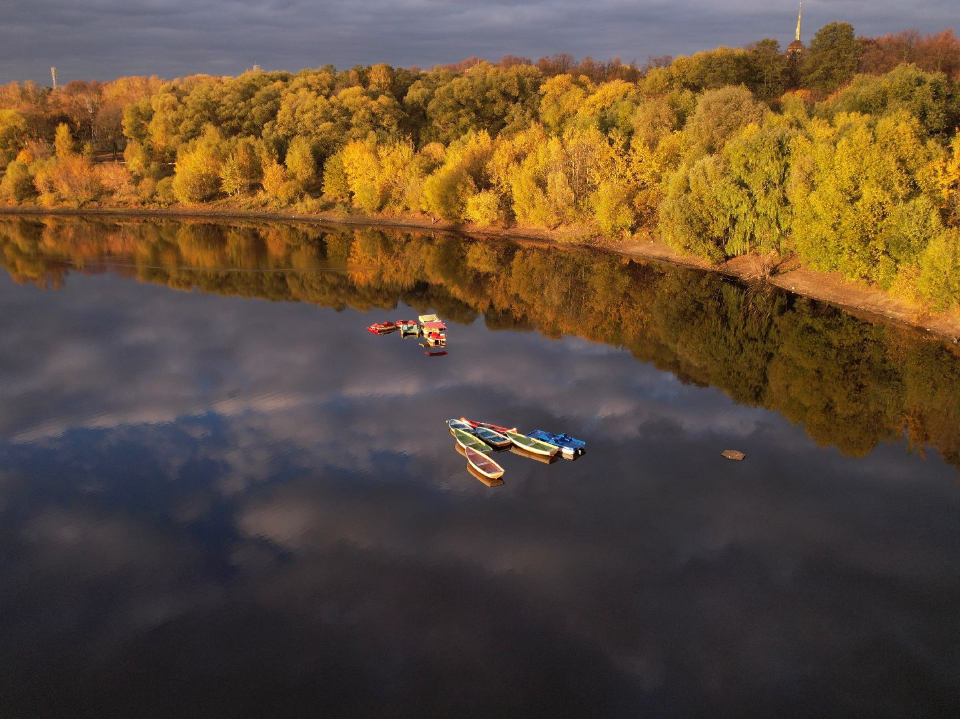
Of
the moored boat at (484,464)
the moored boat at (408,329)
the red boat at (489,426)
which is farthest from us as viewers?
the moored boat at (408,329)

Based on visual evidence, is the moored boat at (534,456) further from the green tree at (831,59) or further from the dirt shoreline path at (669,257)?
the green tree at (831,59)

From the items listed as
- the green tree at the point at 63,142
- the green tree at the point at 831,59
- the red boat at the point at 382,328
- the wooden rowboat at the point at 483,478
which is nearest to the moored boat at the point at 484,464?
the wooden rowboat at the point at 483,478

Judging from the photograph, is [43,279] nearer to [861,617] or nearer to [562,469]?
[562,469]

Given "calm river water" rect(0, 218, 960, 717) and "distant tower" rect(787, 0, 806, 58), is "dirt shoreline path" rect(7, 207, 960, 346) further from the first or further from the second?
"distant tower" rect(787, 0, 806, 58)

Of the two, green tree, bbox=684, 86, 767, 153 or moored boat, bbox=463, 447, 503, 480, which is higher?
green tree, bbox=684, 86, 767, 153

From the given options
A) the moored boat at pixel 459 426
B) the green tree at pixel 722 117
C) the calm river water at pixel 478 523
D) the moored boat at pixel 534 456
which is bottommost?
the calm river water at pixel 478 523

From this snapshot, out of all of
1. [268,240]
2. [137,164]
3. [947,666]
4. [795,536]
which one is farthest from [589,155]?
[137,164]

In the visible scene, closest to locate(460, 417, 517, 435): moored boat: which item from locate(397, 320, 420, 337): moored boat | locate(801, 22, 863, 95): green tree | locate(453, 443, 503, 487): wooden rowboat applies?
locate(453, 443, 503, 487): wooden rowboat
